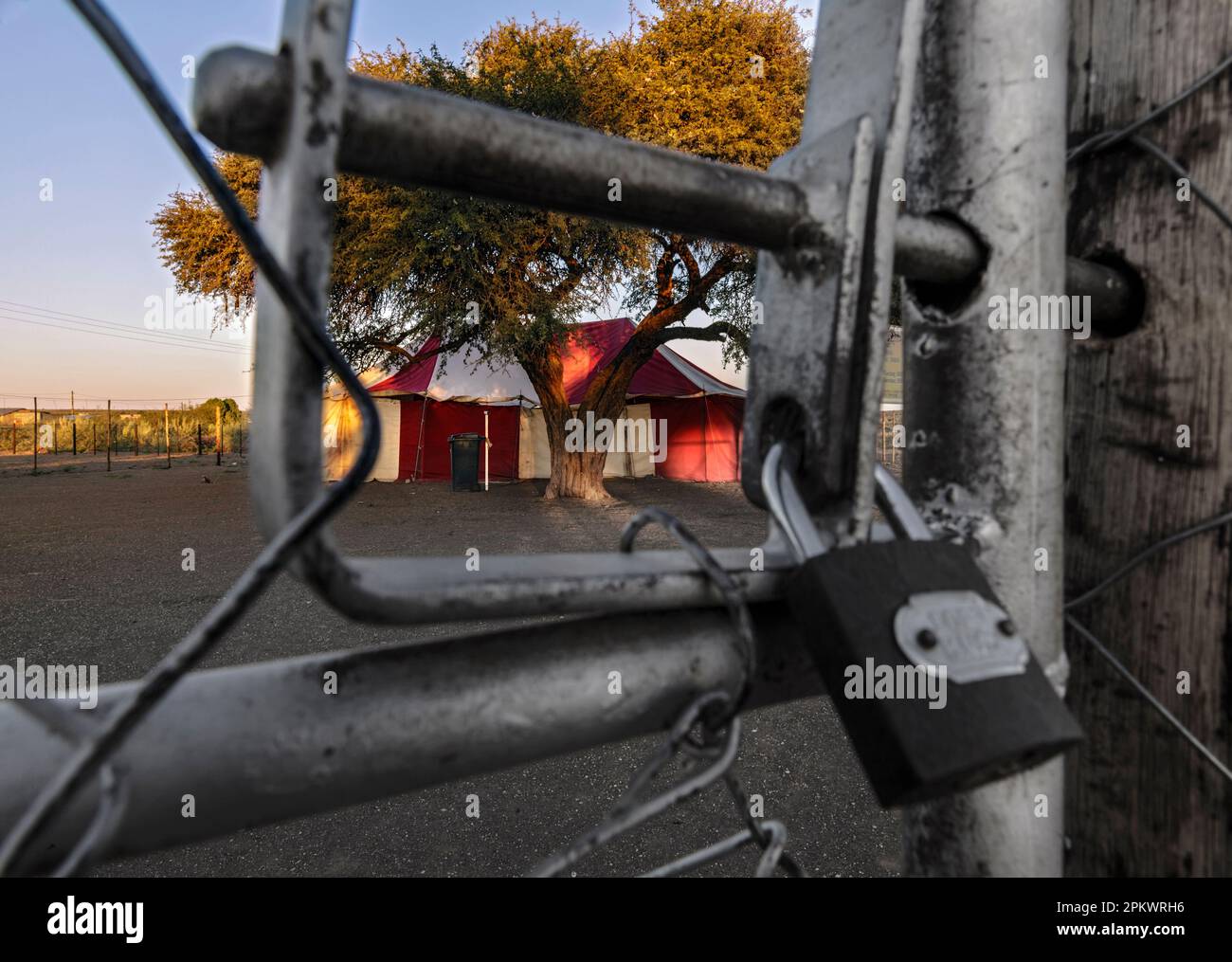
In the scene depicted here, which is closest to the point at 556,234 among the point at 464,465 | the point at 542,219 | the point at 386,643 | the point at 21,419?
the point at 542,219

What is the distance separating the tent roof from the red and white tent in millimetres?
23

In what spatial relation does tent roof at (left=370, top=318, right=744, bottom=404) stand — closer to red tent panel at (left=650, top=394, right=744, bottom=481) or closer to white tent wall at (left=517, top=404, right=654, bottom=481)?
red tent panel at (left=650, top=394, right=744, bottom=481)

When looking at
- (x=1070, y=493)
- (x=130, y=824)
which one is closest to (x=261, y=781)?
(x=130, y=824)

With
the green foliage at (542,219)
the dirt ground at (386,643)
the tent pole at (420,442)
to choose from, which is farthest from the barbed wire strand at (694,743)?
the tent pole at (420,442)

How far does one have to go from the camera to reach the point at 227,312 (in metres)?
13.8

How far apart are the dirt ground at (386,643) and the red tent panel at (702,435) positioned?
20.2 ft

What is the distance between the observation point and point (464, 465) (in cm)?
1603

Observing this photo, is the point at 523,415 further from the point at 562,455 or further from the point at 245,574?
the point at 245,574

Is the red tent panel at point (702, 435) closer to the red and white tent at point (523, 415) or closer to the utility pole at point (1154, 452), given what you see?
the red and white tent at point (523, 415)

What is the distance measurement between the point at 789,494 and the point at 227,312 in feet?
50.4

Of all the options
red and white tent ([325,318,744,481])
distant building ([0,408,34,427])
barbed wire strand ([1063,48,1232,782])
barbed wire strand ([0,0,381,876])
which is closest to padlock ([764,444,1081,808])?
barbed wire strand ([0,0,381,876])

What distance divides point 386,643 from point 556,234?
9465 mm

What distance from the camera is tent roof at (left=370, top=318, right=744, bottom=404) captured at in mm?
17094

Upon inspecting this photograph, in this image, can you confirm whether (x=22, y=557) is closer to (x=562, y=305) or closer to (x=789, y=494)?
(x=562, y=305)
